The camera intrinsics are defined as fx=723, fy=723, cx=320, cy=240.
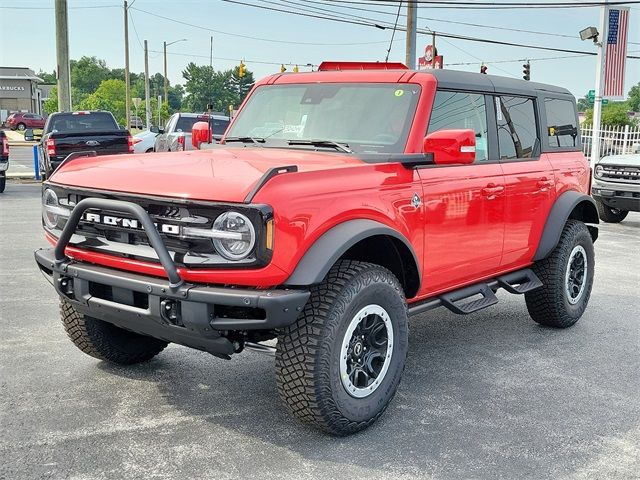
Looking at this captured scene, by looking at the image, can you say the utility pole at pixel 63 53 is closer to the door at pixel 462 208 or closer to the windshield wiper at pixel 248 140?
the windshield wiper at pixel 248 140

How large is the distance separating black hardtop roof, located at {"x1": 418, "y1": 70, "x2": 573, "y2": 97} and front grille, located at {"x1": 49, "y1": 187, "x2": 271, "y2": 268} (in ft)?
6.82

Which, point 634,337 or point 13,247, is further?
point 13,247

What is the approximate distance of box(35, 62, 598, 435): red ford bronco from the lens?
3.44 metres

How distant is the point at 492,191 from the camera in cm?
504

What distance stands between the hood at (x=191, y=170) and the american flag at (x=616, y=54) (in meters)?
20.8

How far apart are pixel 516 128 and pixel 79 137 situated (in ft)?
45.8

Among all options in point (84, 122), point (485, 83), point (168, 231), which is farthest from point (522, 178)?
point (84, 122)

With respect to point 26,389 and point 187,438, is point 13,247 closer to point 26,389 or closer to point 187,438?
point 26,389

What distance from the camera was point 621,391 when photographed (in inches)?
182

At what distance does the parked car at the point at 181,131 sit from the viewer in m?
16.2

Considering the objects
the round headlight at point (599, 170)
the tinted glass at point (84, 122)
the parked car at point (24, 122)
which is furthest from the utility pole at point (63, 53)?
the parked car at point (24, 122)

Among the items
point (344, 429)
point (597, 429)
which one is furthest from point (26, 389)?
point (597, 429)

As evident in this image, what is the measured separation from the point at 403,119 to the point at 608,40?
66.7ft

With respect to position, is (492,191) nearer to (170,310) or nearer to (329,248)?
(329,248)
